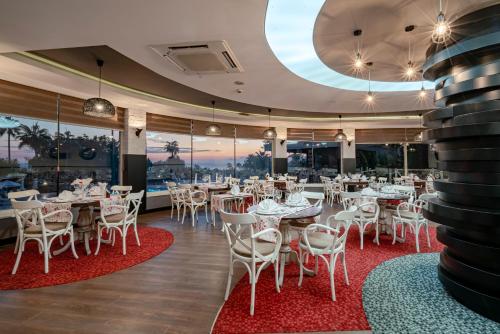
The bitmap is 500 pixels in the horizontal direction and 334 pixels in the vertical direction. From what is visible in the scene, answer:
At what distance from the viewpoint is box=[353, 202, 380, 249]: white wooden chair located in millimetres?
4621

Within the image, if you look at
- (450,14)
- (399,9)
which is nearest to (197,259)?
(399,9)

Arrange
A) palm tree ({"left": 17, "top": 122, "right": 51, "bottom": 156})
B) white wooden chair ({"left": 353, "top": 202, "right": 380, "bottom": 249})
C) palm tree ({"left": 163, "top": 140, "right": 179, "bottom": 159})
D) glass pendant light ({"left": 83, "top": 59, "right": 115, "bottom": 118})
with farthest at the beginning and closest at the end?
→ palm tree ({"left": 163, "top": 140, "right": 179, "bottom": 159}) → palm tree ({"left": 17, "top": 122, "right": 51, "bottom": 156}) → white wooden chair ({"left": 353, "top": 202, "right": 380, "bottom": 249}) → glass pendant light ({"left": 83, "top": 59, "right": 115, "bottom": 118})

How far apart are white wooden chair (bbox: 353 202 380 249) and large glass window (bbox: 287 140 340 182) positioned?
22.3ft

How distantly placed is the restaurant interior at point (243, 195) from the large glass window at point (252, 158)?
3.72m

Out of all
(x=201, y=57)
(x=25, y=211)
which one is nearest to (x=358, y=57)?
(x=201, y=57)

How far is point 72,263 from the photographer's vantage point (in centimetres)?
389

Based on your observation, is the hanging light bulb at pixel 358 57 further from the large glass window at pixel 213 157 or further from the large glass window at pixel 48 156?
the large glass window at pixel 48 156

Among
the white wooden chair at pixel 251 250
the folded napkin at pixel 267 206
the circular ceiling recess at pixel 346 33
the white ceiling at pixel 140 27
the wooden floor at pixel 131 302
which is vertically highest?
the circular ceiling recess at pixel 346 33

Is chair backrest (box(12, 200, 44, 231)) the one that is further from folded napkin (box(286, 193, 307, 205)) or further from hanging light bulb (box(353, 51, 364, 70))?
hanging light bulb (box(353, 51, 364, 70))

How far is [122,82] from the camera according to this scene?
557 cm

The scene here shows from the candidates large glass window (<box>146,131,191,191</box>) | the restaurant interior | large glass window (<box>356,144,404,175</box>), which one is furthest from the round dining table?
large glass window (<box>356,144,404,175</box>)

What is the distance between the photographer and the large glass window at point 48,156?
5.36 m

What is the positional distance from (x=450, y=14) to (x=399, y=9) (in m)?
0.68

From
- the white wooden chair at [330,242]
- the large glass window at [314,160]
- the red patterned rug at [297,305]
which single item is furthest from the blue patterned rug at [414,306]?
the large glass window at [314,160]
